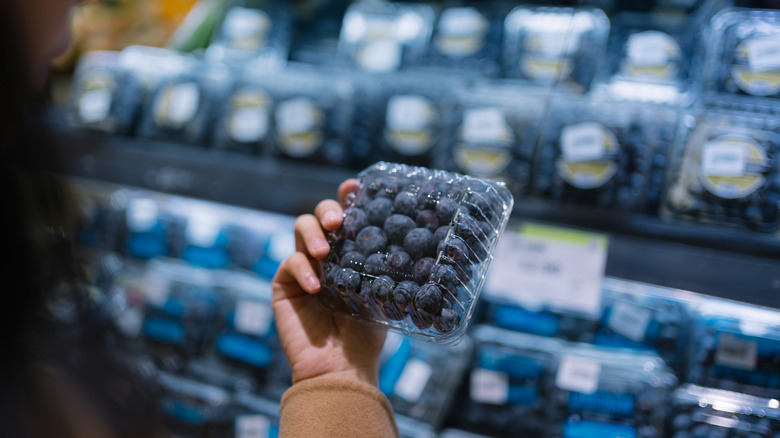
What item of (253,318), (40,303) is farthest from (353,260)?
(40,303)

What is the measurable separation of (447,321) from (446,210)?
0.49ft

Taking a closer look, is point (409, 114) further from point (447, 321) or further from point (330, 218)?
point (447, 321)

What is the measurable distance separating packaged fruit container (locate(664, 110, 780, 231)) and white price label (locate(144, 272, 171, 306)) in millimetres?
1448

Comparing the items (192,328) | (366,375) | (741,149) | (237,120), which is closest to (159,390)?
(192,328)

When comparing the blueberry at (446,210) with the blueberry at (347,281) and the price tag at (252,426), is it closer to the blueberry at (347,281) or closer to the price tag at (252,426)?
the blueberry at (347,281)

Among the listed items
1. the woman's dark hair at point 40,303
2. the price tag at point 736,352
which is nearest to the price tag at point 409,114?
the price tag at point 736,352

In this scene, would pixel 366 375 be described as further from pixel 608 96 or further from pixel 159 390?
pixel 159 390

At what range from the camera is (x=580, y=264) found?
1.00 m

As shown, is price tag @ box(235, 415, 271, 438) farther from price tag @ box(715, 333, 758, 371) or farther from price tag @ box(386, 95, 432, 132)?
price tag @ box(715, 333, 758, 371)

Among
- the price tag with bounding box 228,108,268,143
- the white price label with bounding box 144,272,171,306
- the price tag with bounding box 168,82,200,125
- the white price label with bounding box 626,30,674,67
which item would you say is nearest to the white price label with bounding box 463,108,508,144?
the white price label with bounding box 626,30,674,67

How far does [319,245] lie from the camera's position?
74 centimetres

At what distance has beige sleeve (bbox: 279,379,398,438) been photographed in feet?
2.49

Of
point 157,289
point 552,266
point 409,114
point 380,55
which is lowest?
point 157,289

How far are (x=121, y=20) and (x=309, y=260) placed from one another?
5.80ft
